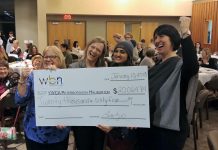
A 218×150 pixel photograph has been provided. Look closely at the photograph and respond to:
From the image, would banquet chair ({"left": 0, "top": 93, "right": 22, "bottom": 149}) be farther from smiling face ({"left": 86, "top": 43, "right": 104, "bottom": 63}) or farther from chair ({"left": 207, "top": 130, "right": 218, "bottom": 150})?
chair ({"left": 207, "top": 130, "right": 218, "bottom": 150})

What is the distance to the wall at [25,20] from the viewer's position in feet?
47.9

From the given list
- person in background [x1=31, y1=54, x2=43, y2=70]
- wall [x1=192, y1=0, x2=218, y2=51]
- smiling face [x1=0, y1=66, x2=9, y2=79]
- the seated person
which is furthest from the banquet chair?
wall [x1=192, y1=0, x2=218, y2=51]

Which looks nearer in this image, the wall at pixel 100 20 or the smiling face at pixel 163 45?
the smiling face at pixel 163 45

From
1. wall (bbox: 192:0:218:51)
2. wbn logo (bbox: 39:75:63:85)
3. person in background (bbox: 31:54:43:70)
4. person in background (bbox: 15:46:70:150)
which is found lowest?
person in background (bbox: 15:46:70:150)

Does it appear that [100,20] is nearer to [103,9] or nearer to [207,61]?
[103,9]

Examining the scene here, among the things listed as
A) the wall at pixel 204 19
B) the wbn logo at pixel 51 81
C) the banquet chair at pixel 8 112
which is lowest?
the banquet chair at pixel 8 112

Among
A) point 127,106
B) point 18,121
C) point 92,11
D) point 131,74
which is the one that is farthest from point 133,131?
point 92,11

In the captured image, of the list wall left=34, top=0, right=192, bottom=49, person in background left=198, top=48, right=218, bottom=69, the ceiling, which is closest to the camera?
person in background left=198, top=48, right=218, bottom=69

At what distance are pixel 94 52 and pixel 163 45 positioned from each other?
2.17 ft

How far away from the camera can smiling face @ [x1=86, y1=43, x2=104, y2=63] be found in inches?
96.0

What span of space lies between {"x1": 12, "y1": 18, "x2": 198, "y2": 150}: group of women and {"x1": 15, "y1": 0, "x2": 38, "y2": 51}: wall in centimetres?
1310

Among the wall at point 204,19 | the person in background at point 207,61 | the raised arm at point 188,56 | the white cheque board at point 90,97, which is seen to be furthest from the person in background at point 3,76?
the wall at point 204,19

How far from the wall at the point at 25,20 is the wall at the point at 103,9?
1269 mm

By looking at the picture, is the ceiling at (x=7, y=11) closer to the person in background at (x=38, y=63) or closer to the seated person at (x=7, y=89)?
the person in background at (x=38, y=63)
